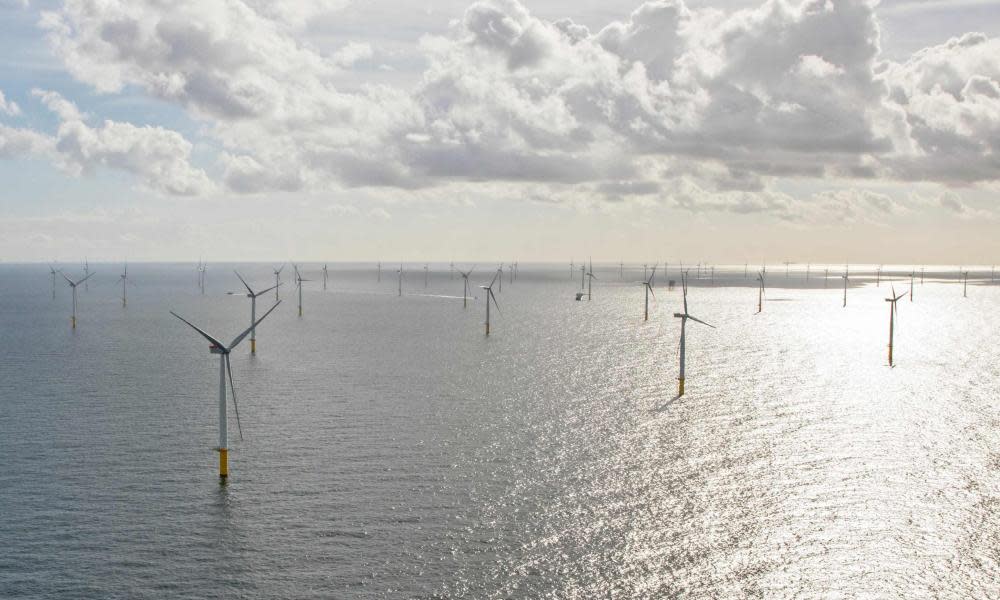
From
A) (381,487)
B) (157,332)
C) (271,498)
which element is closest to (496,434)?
(381,487)

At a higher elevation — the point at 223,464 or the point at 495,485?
the point at 223,464

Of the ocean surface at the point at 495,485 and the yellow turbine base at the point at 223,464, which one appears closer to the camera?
the ocean surface at the point at 495,485

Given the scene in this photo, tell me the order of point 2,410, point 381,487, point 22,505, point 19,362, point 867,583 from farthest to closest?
point 19,362
point 2,410
point 381,487
point 22,505
point 867,583

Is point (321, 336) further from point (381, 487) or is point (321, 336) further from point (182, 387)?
point (381, 487)

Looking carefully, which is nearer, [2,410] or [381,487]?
[381,487]

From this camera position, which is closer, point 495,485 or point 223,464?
point 223,464

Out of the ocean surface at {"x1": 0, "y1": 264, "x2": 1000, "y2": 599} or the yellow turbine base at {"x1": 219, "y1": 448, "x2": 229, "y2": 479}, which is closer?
the ocean surface at {"x1": 0, "y1": 264, "x2": 1000, "y2": 599}

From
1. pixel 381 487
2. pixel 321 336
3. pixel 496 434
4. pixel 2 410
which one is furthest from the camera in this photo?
pixel 321 336

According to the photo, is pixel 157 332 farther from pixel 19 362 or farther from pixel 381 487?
pixel 381 487
